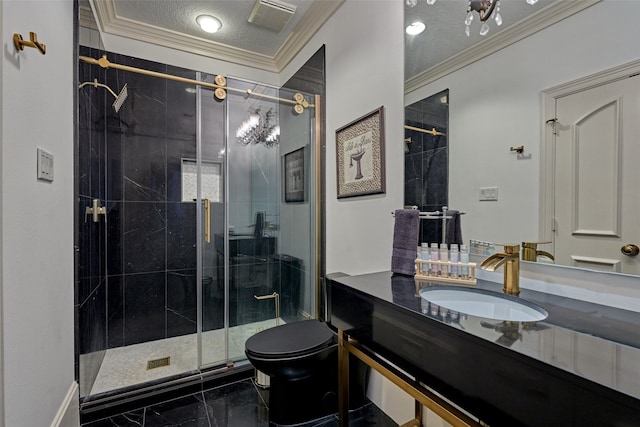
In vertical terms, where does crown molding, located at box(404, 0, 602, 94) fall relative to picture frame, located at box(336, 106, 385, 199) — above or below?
above

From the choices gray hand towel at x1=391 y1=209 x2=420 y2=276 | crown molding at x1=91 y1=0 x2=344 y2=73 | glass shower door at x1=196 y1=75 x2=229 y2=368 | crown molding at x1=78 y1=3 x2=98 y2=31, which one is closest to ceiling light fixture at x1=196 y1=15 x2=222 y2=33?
crown molding at x1=91 y1=0 x2=344 y2=73

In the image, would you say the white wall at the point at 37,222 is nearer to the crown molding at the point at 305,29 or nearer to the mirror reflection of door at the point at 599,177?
the crown molding at the point at 305,29

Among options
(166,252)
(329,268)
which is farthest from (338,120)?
(166,252)

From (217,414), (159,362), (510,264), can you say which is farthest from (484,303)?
(159,362)

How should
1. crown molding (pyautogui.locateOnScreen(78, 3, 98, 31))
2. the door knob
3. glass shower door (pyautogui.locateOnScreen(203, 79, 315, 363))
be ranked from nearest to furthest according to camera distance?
the door knob
crown molding (pyautogui.locateOnScreen(78, 3, 98, 31))
glass shower door (pyautogui.locateOnScreen(203, 79, 315, 363))

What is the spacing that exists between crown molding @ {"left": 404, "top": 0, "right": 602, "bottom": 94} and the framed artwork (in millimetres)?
1168

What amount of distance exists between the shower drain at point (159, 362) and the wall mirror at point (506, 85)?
2.30 m

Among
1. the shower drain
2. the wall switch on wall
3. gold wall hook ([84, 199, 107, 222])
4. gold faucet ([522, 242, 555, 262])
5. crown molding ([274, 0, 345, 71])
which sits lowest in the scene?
the shower drain

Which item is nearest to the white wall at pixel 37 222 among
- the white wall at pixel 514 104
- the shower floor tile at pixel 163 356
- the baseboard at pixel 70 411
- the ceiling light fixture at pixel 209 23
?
the baseboard at pixel 70 411

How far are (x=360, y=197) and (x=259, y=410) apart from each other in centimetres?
141

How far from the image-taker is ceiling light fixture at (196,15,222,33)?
7.43ft

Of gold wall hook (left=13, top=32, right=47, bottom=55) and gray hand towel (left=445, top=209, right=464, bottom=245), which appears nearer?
Result: gold wall hook (left=13, top=32, right=47, bottom=55)

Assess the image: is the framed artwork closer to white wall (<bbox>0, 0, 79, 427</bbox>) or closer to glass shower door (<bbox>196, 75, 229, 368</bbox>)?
glass shower door (<bbox>196, 75, 229, 368</bbox>)

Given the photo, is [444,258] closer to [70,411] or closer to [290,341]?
[290,341]
